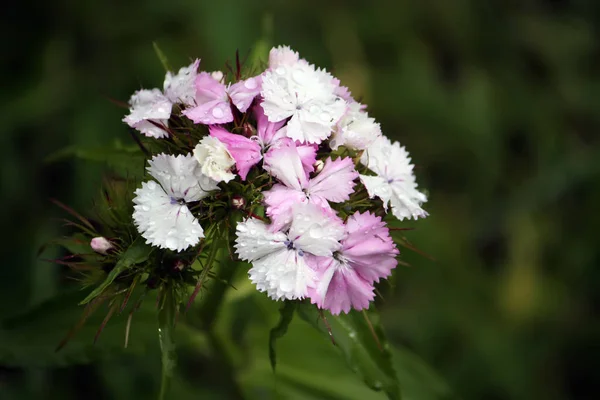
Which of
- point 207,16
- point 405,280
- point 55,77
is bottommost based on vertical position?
point 405,280

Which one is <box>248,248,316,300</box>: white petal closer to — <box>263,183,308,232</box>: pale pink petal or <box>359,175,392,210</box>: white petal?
<box>263,183,308,232</box>: pale pink petal

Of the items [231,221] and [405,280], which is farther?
[405,280]

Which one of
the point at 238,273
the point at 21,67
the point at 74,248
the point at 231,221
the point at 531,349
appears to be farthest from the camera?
the point at 21,67

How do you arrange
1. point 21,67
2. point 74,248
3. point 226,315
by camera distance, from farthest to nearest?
point 21,67 → point 226,315 → point 74,248

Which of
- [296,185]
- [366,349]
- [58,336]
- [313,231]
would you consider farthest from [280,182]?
[58,336]

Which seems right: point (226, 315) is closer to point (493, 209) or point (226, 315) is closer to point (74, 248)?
point (74, 248)

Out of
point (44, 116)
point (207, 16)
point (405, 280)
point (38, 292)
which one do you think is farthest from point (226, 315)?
point (207, 16)

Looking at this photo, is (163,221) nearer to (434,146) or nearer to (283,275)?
(283,275)
